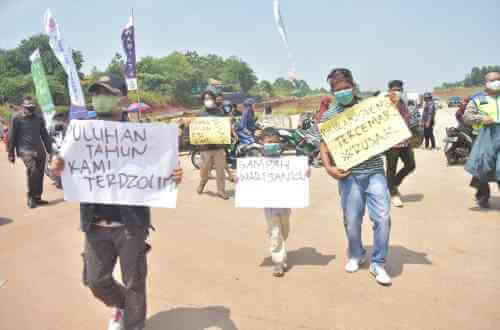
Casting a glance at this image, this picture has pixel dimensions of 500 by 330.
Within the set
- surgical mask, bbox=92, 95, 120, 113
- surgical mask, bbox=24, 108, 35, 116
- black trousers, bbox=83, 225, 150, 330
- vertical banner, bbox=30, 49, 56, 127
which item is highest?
vertical banner, bbox=30, 49, 56, 127

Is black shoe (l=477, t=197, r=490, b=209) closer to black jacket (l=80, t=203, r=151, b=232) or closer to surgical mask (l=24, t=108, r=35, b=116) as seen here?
black jacket (l=80, t=203, r=151, b=232)

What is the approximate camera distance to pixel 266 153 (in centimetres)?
409

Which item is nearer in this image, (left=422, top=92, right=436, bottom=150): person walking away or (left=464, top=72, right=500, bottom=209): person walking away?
(left=464, top=72, right=500, bottom=209): person walking away

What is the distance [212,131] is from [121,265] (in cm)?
481

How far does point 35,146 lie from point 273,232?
5360 mm

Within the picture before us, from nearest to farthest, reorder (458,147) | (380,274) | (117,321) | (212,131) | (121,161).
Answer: (121,161), (117,321), (380,274), (212,131), (458,147)

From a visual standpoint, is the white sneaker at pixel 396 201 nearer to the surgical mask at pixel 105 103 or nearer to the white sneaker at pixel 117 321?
the white sneaker at pixel 117 321

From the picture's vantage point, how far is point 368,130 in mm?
3604

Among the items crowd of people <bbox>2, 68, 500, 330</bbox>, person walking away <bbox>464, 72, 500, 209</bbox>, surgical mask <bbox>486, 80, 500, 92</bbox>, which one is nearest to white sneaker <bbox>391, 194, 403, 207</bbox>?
crowd of people <bbox>2, 68, 500, 330</bbox>

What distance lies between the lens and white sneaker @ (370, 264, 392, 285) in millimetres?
3521

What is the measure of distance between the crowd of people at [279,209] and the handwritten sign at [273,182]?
4.3 inches

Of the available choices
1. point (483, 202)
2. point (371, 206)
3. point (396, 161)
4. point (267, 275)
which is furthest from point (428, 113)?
point (267, 275)

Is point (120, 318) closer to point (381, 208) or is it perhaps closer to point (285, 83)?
point (381, 208)

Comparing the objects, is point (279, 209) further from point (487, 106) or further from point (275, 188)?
point (487, 106)
